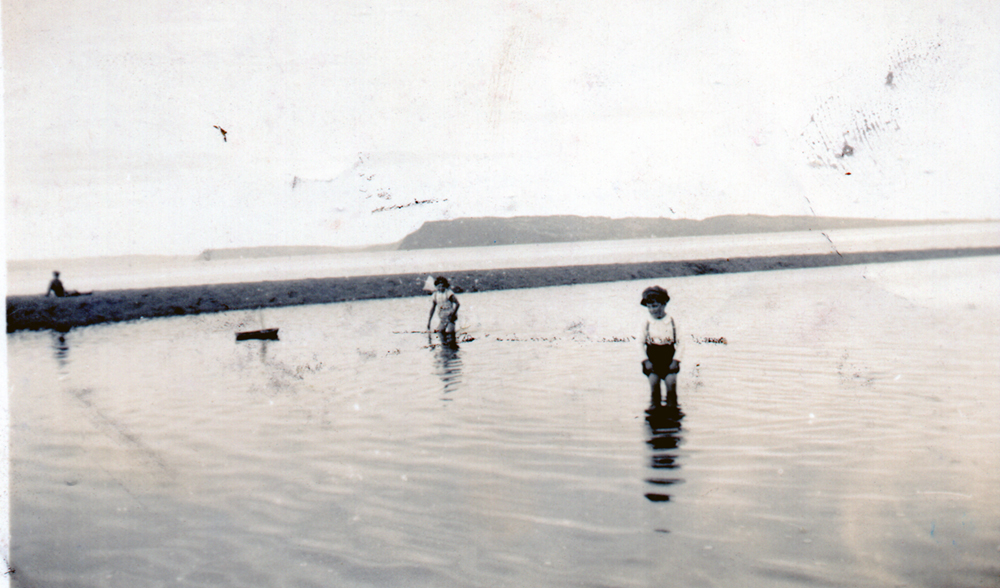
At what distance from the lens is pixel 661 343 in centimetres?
839

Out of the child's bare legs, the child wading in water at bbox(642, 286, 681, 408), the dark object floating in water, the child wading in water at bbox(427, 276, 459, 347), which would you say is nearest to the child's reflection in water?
the child wading in water at bbox(642, 286, 681, 408)

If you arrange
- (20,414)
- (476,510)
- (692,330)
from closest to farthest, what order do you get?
(476,510) < (20,414) < (692,330)

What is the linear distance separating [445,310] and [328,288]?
53.0ft

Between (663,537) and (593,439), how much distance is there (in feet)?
8.62

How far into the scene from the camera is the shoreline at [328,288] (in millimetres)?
23875

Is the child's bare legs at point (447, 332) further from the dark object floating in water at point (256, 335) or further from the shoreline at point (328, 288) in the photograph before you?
the shoreline at point (328, 288)

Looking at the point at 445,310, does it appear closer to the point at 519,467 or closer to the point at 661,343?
the point at 661,343

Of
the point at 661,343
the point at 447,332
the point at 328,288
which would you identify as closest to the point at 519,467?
the point at 661,343

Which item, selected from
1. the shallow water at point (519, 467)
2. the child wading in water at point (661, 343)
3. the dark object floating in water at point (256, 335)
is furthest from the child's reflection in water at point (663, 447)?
the dark object floating in water at point (256, 335)

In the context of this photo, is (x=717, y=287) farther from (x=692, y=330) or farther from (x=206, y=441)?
(x=206, y=441)

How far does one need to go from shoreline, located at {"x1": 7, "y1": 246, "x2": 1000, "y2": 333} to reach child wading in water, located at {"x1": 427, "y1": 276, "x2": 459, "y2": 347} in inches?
527

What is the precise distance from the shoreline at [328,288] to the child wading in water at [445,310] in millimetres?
13398

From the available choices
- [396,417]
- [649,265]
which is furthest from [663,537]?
[649,265]

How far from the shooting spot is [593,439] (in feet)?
24.5
